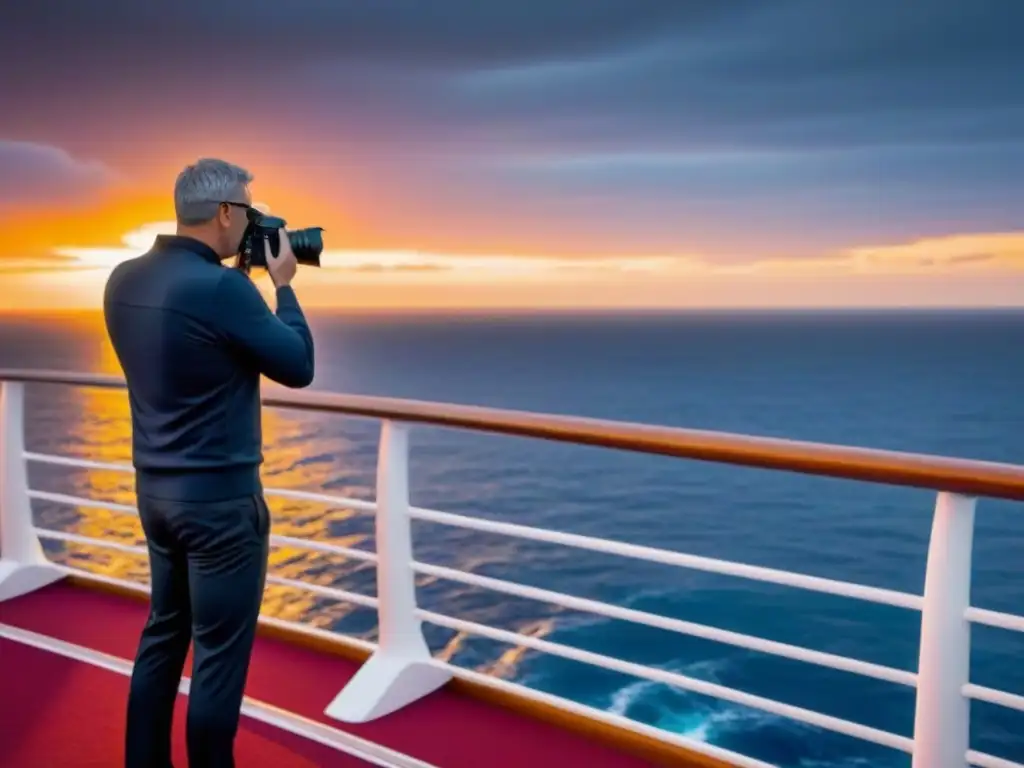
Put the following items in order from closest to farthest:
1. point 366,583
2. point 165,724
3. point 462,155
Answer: point 165,724
point 366,583
point 462,155

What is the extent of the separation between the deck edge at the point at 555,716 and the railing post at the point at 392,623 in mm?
148

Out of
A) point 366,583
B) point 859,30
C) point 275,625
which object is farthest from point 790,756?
point 859,30

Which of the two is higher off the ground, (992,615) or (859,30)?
(859,30)

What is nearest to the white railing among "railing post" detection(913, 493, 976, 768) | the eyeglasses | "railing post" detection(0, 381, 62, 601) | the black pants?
"railing post" detection(913, 493, 976, 768)

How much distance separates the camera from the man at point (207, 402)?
5.20ft

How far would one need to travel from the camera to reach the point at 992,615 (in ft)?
5.25

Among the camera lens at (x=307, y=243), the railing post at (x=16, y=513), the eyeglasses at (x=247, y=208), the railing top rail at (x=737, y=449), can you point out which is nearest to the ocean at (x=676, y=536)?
the railing post at (x=16, y=513)

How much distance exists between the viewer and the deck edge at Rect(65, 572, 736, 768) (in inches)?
90.1

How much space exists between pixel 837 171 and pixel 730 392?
41011 millimetres

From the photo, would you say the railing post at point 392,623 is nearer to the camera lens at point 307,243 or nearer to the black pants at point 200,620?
the black pants at point 200,620

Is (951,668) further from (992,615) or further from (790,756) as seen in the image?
(790,756)

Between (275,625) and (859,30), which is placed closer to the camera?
(275,625)

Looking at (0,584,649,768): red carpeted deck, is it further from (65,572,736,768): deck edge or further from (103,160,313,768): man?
(103,160,313,768): man

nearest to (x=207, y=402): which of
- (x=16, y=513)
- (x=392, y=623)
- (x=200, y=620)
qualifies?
(x=200, y=620)
